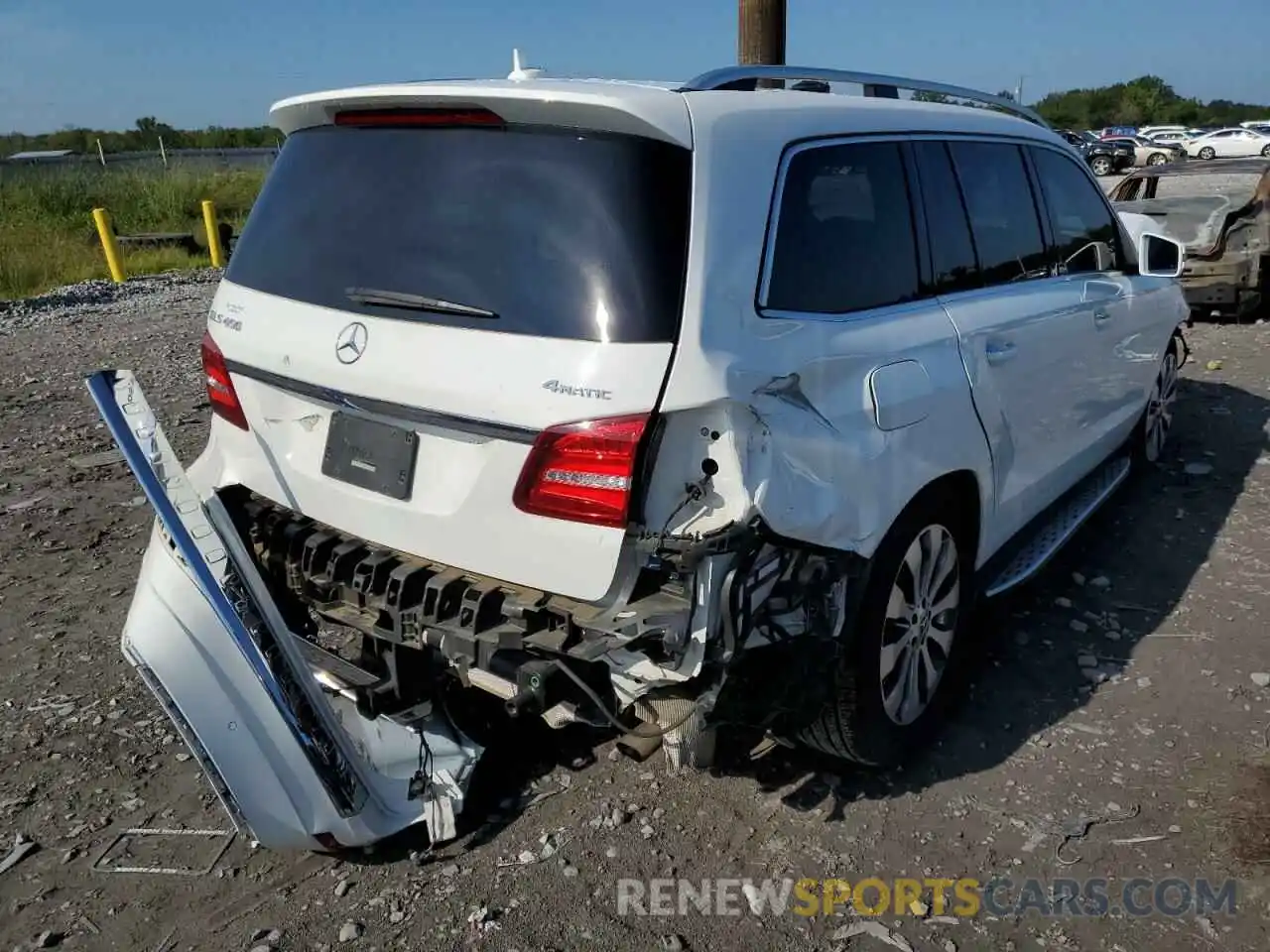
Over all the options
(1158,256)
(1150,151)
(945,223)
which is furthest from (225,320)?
(1150,151)

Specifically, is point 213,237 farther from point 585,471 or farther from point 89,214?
point 585,471

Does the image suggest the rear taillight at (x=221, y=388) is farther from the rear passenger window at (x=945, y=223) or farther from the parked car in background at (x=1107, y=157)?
the parked car in background at (x=1107, y=157)

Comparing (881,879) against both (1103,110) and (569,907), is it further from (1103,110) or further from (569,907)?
(1103,110)

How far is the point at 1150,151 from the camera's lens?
39281mm

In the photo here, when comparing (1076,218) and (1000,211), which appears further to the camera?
(1076,218)

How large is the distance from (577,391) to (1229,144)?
4674 centimetres

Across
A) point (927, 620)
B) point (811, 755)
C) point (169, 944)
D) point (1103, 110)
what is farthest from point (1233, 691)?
point (1103, 110)

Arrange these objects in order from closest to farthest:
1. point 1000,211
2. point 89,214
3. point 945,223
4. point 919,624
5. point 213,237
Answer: point 919,624 → point 945,223 → point 1000,211 → point 213,237 → point 89,214

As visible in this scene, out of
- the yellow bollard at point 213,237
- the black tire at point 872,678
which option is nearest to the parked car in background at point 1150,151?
the yellow bollard at point 213,237

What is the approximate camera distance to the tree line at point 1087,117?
59.0 metres

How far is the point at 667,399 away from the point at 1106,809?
6.30 ft

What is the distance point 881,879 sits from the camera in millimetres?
2695

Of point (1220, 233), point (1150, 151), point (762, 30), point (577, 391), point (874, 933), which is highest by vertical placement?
point (762, 30)

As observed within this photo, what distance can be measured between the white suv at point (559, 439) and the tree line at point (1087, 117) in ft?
193
